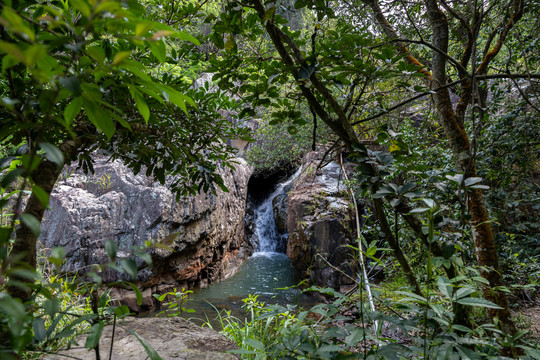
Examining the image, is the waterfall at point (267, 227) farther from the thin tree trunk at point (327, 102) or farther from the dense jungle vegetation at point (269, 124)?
the thin tree trunk at point (327, 102)

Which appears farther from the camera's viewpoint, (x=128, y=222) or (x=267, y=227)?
(x=267, y=227)

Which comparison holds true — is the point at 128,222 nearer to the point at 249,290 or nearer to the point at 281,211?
the point at 249,290

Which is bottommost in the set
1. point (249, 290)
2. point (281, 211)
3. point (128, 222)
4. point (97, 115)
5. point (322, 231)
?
point (249, 290)

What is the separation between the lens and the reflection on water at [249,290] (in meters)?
4.78

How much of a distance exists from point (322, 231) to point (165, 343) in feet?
15.5

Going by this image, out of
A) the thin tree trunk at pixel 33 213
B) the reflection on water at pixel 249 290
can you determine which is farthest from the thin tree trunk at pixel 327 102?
the reflection on water at pixel 249 290

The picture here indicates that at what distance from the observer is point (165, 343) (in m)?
1.72

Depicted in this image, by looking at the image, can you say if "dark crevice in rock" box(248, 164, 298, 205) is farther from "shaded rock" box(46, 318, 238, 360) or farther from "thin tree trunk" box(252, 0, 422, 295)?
"thin tree trunk" box(252, 0, 422, 295)

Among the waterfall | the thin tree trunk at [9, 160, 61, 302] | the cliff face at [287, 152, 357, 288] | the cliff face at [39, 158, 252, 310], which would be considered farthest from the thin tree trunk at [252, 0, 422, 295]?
the waterfall

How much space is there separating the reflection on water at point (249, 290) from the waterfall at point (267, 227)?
0.83 metres

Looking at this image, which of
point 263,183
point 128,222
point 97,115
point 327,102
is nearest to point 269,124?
point 327,102

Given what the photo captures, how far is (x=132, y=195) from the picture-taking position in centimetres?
481

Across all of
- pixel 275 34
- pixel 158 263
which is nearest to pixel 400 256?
pixel 275 34

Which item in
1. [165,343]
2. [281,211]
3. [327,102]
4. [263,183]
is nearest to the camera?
[327,102]
